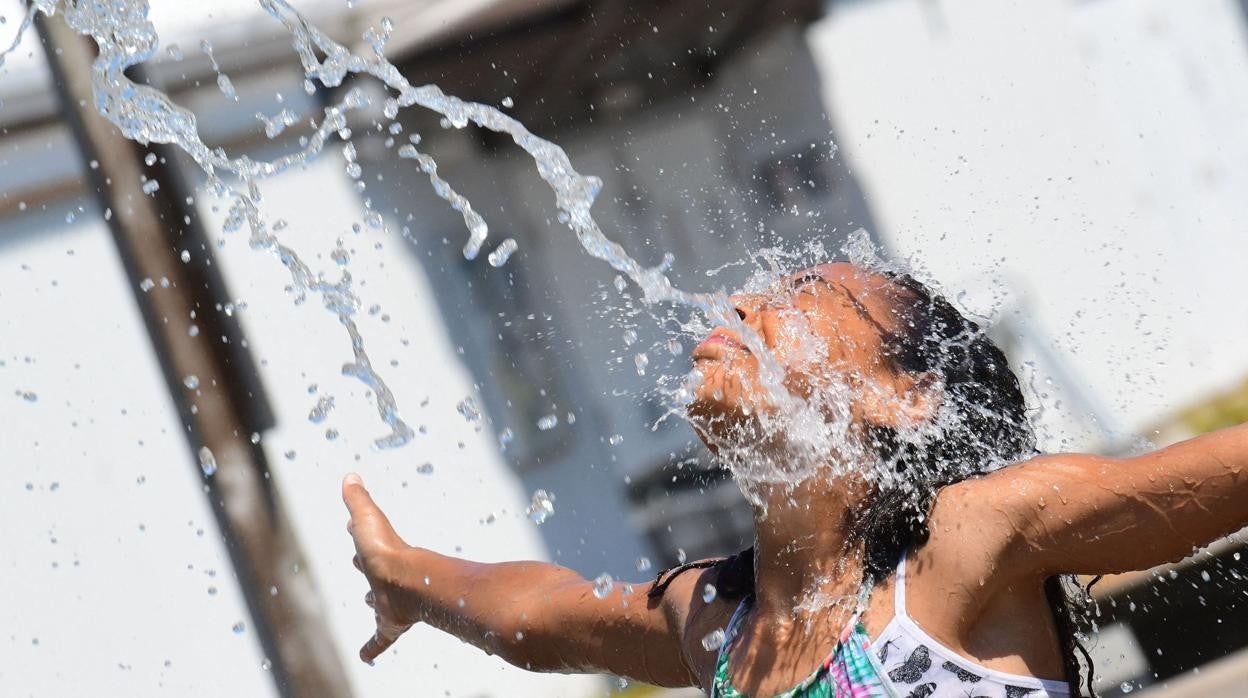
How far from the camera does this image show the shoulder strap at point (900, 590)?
1.38 m

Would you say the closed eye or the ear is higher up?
the closed eye

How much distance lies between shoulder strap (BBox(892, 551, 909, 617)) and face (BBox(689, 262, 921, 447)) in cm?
16

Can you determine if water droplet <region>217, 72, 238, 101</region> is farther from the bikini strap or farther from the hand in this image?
the bikini strap

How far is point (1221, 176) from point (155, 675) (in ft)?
14.4

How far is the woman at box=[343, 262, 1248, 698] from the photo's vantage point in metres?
1.31

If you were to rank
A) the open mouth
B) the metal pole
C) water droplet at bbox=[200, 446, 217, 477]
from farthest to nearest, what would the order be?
the metal pole, water droplet at bbox=[200, 446, 217, 477], the open mouth

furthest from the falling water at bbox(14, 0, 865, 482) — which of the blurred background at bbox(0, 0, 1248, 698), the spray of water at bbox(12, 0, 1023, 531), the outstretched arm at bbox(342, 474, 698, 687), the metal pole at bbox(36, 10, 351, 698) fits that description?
the blurred background at bbox(0, 0, 1248, 698)

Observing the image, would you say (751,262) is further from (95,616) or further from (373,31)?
(95,616)

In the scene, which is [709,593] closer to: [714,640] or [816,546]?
[714,640]

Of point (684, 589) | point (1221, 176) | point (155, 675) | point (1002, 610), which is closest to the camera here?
point (1002, 610)

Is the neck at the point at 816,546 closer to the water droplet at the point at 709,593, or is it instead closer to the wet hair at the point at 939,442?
the wet hair at the point at 939,442

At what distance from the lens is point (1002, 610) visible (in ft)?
4.46

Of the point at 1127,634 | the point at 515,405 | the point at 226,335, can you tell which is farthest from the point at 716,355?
the point at 515,405

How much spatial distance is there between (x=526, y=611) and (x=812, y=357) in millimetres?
613
